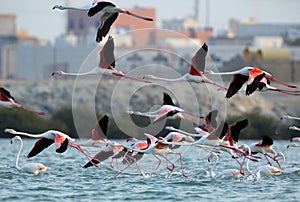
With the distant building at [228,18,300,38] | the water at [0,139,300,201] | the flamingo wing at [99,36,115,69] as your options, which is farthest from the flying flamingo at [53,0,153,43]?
the distant building at [228,18,300,38]

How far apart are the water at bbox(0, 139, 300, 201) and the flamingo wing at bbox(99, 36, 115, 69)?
234 centimetres

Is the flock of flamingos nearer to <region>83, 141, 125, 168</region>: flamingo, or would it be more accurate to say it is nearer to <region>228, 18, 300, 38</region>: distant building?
<region>83, 141, 125, 168</region>: flamingo

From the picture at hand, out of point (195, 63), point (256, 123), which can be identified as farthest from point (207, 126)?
point (256, 123)

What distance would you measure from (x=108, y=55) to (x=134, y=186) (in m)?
3.34

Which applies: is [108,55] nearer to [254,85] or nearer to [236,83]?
[236,83]

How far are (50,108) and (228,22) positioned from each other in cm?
10797

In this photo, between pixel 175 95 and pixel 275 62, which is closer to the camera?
pixel 175 95

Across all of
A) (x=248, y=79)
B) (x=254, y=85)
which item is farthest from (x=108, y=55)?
(x=254, y=85)

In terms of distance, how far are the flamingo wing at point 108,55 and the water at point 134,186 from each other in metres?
2.34

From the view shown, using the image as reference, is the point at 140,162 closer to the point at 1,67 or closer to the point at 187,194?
the point at 187,194

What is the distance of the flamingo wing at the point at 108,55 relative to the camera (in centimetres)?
2369

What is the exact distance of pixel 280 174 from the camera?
24.9 metres

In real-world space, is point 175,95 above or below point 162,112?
below

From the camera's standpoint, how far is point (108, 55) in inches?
966
